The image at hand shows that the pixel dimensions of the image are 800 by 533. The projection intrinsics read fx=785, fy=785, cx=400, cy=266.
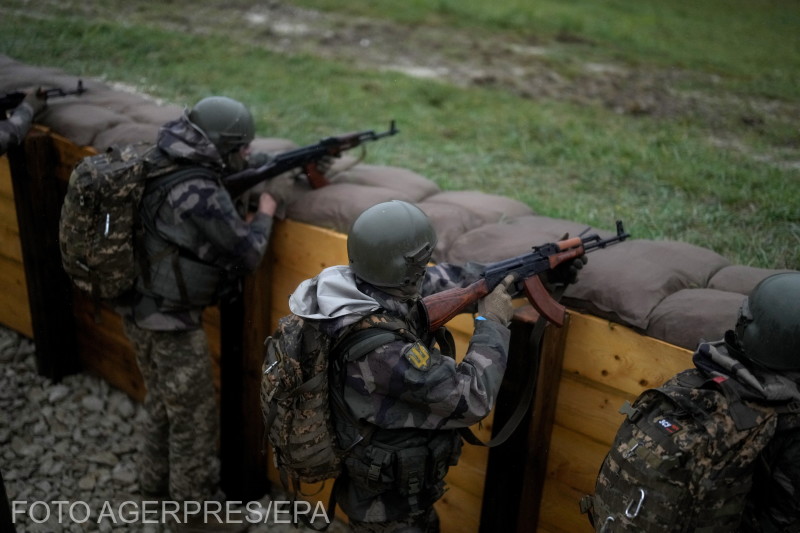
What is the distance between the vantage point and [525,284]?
3.25 m

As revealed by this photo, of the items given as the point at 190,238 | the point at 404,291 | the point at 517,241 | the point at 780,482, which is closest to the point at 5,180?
the point at 190,238

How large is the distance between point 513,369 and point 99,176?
92.5 inches

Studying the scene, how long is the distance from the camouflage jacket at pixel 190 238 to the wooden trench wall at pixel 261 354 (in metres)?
0.34

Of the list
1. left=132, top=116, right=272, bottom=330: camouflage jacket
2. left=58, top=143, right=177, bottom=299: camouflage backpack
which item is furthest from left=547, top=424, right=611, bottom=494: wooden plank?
left=58, top=143, right=177, bottom=299: camouflage backpack

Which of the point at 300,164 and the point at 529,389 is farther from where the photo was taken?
the point at 300,164

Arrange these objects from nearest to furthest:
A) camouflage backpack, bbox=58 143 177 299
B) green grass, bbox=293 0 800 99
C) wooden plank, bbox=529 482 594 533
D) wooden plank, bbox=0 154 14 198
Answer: wooden plank, bbox=529 482 594 533 → camouflage backpack, bbox=58 143 177 299 → wooden plank, bbox=0 154 14 198 → green grass, bbox=293 0 800 99

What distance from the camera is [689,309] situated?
3.25 metres

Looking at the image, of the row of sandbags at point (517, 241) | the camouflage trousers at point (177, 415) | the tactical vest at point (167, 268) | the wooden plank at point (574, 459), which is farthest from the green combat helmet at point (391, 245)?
the camouflage trousers at point (177, 415)

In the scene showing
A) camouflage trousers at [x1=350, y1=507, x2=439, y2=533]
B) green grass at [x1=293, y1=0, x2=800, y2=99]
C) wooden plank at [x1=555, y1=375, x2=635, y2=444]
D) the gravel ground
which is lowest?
Result: the gravel ground

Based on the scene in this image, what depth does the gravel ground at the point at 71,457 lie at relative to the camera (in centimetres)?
477

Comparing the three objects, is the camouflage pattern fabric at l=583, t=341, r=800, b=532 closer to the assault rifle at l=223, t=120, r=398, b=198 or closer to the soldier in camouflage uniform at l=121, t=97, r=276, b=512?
the soldier in camouflage uniform at l=121, t=97, r=276, b=512

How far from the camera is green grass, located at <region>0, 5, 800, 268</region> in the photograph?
500 centimetres

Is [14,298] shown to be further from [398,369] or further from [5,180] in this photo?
[398,369]

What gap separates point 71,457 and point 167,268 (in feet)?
6.06
